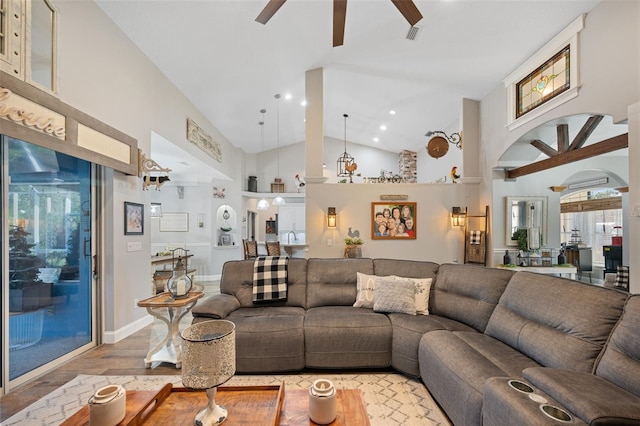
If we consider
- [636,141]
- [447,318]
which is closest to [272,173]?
[447,318]

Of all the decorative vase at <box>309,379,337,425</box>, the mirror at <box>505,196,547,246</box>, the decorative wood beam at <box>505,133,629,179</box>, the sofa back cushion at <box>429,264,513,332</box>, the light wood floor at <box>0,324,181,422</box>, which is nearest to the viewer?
the decorative vase at <box>309,379,337,425</box>

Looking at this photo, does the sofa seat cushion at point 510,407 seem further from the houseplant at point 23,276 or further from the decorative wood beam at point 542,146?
the decorative wood beam at point 542,146

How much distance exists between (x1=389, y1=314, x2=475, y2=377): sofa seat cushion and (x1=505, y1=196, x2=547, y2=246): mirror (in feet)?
10.5

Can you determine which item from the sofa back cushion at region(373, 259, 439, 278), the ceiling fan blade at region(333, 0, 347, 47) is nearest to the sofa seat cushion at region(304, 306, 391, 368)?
the sofa back cushion at region(373, 259, 439, 278)

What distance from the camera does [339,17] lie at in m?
2.71

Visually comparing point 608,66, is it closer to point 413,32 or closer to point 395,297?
point 413,32

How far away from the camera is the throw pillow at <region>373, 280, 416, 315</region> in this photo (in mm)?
3023

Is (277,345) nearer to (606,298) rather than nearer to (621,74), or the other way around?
(606,298)

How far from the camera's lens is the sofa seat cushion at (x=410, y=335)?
2.58m

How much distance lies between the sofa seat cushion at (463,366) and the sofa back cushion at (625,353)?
1.40ft

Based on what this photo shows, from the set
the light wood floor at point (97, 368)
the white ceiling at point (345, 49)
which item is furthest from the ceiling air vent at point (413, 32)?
the light wood floor at point (97, 368)

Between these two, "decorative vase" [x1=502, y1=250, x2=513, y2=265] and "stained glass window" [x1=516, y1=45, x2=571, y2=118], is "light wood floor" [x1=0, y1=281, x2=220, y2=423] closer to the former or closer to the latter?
Answer: "decorative vase" [x1=502, y1=250, x2=513, y2=265]

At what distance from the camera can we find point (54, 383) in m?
2.69

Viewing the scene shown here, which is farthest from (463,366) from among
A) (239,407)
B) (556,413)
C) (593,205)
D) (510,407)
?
(593,205)
